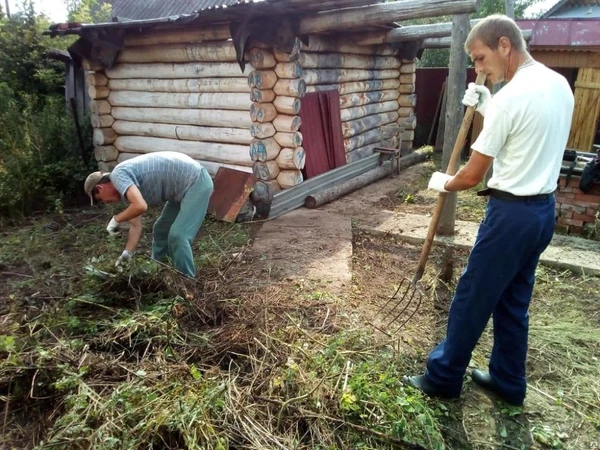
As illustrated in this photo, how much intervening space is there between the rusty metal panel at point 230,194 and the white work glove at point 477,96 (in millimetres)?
3814

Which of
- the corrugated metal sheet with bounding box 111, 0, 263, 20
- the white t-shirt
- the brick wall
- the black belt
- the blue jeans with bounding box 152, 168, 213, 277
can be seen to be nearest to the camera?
the white t-shirt

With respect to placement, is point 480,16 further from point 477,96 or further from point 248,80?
point 477,96

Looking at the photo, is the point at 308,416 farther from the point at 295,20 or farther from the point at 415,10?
the point at 295,20

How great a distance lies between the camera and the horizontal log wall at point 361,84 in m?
7.30

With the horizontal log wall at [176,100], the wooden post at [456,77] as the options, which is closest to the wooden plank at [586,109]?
the wooden post at [456,77]

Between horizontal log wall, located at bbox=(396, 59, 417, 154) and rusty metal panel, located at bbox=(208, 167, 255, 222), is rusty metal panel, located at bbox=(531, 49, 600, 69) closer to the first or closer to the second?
horizontal log wall, located at bbox=(396, 59, 417, 154)

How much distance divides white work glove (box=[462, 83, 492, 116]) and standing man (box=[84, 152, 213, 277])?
2.32m

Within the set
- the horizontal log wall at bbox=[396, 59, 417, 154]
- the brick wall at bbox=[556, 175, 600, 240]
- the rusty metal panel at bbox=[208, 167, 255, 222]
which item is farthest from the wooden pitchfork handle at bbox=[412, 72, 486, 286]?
the horizontal log wall at bbox=[396, 59, 417, 154]

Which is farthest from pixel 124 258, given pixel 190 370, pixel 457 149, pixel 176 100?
pixel 176 100

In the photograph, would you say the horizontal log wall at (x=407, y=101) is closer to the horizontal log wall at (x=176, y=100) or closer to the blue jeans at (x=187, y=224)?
the horizontal log wall at (x=176, y=100)

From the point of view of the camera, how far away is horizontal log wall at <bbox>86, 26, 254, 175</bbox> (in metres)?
6.63

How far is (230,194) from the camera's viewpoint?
648 cm

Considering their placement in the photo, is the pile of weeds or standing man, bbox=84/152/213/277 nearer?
the pile of weeds

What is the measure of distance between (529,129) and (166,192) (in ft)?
9.79
